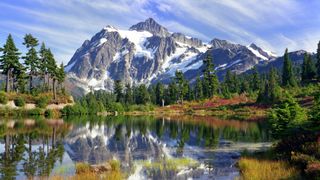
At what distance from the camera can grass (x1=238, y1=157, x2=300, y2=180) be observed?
20.7 metres

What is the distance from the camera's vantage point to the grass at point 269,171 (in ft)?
68.0

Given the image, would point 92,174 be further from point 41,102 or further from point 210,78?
point 210,78

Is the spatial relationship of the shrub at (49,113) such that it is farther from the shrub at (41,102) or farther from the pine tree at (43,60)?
the pine tree at (43,60)

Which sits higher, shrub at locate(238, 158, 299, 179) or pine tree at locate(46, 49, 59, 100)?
pine tree at locate(46, 49, 59, 100)

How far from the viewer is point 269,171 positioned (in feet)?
71.3

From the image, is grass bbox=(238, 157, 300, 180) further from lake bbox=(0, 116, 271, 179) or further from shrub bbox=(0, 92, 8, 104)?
shrub bbox=(0, 92, 8, 104)

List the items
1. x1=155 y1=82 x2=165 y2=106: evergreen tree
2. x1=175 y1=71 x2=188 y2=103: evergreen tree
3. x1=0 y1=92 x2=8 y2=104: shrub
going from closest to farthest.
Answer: x1=0 y1=92 x2=8 y2=104: shrub
x1=175 y1=71 x2=188 y2=103: evergreen tree
x1=155 y1=82 x2=165 y2=106: evergreen tree

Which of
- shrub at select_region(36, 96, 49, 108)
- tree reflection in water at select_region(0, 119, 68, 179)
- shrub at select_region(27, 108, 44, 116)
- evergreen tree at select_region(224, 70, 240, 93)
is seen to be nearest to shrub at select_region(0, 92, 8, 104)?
shrub at select_region(27, 108, 44, 116)

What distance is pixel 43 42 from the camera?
4417 inches

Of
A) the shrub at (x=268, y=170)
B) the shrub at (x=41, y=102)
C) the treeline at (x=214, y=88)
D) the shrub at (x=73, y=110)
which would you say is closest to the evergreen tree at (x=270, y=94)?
the treeline at (x=214, y=88)

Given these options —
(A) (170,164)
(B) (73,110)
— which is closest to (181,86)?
(B) (73,110)

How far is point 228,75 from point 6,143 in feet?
493

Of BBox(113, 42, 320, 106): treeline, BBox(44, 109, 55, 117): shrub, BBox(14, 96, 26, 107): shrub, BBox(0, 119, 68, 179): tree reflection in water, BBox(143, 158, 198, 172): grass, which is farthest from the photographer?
BBox(113, 42, 320, 106): treeline

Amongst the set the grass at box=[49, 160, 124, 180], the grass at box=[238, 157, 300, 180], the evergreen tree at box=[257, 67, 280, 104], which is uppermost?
the evergreen tree at box=[257, 67, 280, 104]
